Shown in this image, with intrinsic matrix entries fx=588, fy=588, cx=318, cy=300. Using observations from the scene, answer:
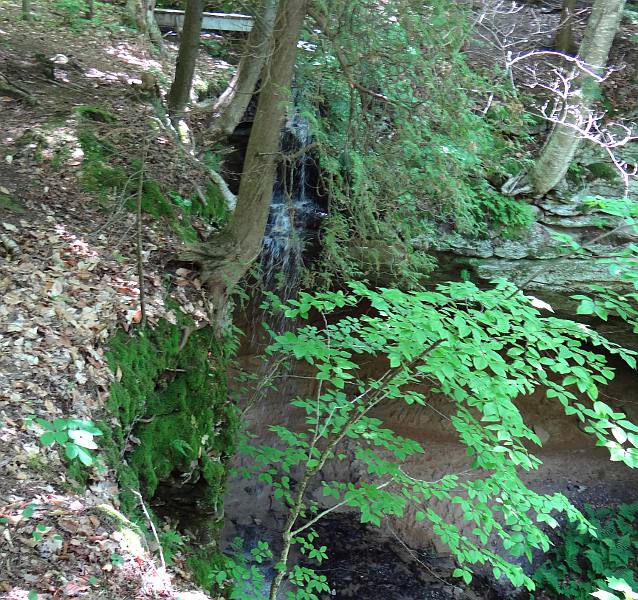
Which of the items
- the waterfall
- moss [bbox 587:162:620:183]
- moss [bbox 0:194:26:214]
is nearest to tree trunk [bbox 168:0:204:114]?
the waterfall

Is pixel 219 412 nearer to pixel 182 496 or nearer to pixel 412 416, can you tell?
pixel 182 496

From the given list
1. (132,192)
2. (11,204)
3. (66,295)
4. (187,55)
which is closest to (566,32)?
(187,55)

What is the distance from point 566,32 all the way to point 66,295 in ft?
31.1

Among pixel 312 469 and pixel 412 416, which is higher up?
pixel 312 469

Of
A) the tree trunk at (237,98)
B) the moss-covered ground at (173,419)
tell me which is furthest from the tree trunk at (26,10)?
the moss-covered ground at (173,419)

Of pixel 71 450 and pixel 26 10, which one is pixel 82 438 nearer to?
pixel 71 450

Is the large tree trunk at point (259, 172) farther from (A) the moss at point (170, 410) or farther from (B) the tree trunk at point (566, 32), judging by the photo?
(B) the tree trunk at point (566, 32)

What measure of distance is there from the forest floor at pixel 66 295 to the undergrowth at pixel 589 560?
672cm

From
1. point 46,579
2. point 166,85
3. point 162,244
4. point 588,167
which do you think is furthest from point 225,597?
point 588,167

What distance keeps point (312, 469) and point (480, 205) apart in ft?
17.1

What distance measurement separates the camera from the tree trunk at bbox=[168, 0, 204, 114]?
6.62 m

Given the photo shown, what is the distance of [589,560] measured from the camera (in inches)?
348

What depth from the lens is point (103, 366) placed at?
13.1 ft

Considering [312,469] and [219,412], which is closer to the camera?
[312,469]
